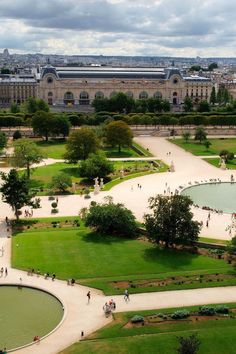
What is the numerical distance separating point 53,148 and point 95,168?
28.4 meters

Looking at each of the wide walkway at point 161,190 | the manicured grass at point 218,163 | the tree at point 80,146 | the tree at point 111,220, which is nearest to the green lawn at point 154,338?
the tree at point 111,220

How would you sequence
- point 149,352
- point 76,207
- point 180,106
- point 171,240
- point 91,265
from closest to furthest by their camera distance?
point 149,352
point 91,265
point 171,240
point 76,207
point 180,106

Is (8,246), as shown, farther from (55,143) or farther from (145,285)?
(55,143)

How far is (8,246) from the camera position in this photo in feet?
141

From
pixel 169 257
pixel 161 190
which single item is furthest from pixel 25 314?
pixel 161 190

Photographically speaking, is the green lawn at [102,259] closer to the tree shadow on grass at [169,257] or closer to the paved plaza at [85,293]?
the tree shadow on grass at [169,257]

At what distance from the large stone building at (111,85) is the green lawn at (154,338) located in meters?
138

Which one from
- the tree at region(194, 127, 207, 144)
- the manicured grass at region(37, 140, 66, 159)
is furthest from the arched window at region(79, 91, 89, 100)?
the tree at region(194, 127, 207, 144)

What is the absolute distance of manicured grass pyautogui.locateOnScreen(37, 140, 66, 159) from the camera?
8600 centimetres

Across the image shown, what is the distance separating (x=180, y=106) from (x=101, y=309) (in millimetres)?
139554

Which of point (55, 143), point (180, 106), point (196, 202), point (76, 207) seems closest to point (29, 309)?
point (76, 207)

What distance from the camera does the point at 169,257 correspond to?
133 feet

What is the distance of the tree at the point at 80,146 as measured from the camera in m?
76.0

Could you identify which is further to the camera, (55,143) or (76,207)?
(55,143)
